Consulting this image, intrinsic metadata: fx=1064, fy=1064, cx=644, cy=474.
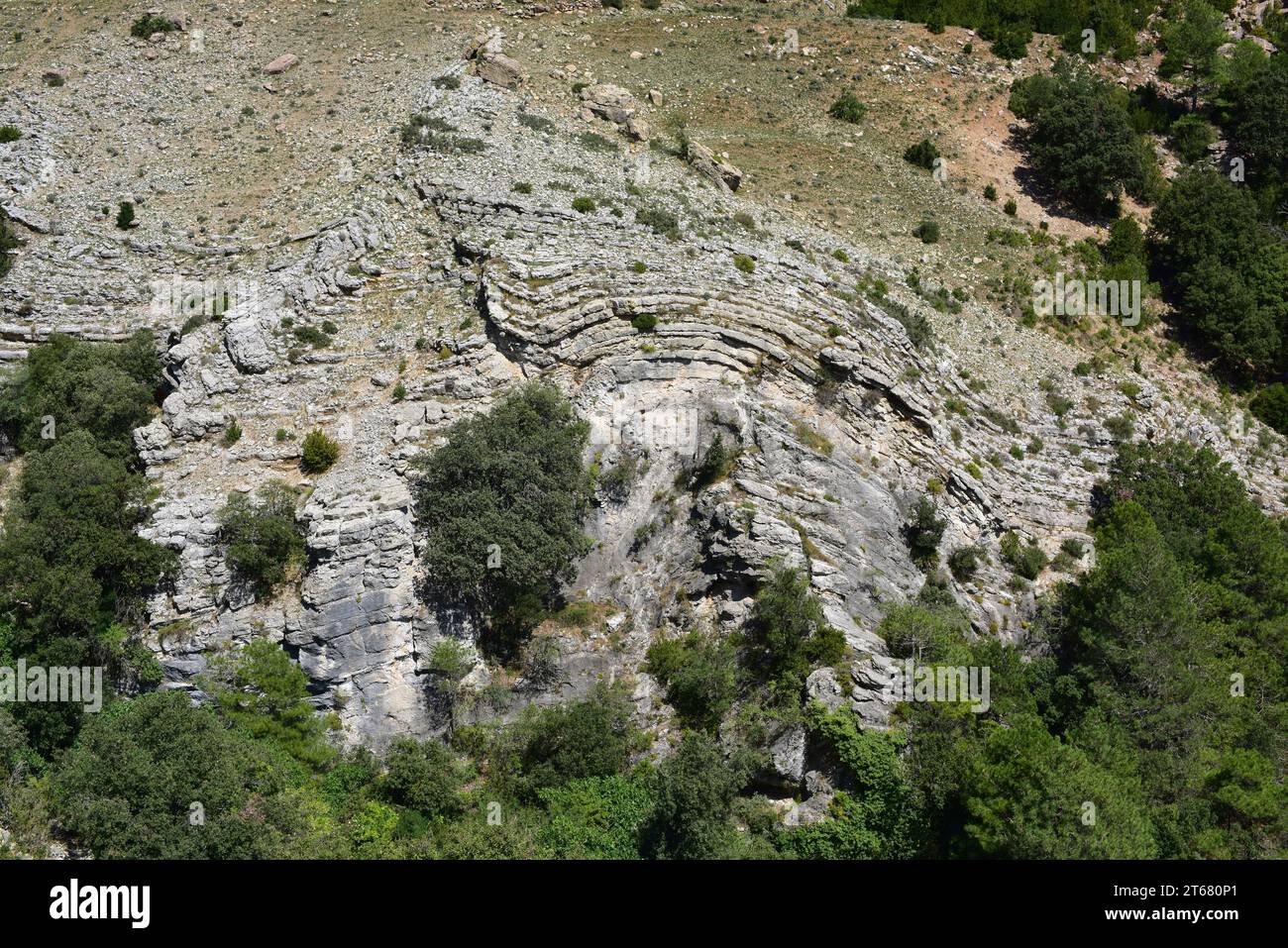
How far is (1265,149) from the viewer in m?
55.8

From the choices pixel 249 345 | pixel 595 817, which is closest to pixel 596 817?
pixel 595 817

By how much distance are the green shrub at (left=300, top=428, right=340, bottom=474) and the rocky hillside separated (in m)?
0.31

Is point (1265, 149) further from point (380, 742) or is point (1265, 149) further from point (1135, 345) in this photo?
point (380, 742)

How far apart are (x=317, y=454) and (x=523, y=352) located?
715 centimetres

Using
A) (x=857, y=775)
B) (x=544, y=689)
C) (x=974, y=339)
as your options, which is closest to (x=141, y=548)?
(x=544, y=689)

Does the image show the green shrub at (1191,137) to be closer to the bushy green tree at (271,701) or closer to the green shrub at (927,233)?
the green shrub at (927,233)

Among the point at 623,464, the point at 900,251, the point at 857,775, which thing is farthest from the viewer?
the point at 900,251

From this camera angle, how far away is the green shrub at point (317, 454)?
1260 inches

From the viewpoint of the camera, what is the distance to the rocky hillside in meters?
30.3

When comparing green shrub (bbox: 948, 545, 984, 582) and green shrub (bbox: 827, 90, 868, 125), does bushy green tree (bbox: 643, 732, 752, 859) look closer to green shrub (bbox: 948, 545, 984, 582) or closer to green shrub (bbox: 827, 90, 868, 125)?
green shrub (bbox: 948, 545, 984, 582)

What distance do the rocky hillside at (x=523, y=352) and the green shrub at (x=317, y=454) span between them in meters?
→ 0.31

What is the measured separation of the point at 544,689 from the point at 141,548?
478 inches

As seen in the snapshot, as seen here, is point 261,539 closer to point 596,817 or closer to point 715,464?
point 596,817

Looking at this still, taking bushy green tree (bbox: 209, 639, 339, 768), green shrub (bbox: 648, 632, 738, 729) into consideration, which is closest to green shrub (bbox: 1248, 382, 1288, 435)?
green shrub (bbox: 648, 632, 738, 729)
